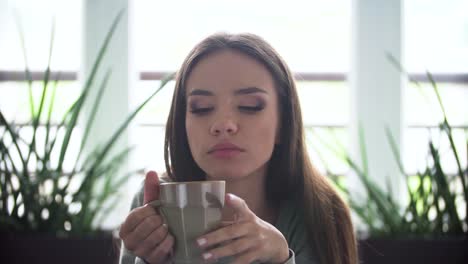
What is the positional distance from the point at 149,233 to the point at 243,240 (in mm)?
104

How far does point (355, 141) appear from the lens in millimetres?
2217

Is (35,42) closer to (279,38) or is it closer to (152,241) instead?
(279,38)

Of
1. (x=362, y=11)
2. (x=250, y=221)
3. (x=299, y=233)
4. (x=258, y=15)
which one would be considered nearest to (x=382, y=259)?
(x=299, y=233)

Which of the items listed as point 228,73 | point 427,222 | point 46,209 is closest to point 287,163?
point 228,73

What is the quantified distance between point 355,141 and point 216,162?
1.71 m

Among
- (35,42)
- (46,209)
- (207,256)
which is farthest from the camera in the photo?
(35,42)

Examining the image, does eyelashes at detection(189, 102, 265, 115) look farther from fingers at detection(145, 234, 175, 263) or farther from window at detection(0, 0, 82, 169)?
window at detection(0, 0, 82, 169)

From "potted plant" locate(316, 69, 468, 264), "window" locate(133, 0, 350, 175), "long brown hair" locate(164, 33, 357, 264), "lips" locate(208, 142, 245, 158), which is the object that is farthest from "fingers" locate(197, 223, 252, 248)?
"window" locate(133, 0, 350, 175)

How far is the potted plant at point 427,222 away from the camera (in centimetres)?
106

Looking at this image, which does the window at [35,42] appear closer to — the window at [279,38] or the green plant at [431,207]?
the window at [279,38]

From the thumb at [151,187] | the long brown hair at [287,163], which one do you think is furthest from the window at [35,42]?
the thumb at [151,187]

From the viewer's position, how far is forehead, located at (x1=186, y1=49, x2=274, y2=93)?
64 centimetres

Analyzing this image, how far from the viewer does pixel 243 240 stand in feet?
1.51

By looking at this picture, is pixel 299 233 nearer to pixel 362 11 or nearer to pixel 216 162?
pixel 216 162
